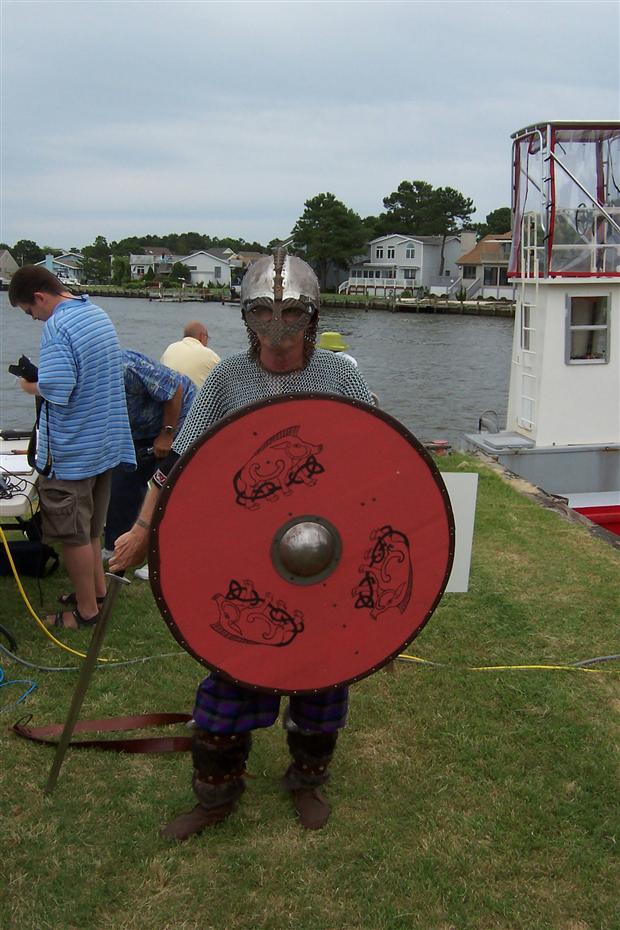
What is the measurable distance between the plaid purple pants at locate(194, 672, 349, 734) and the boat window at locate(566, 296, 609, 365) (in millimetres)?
7419

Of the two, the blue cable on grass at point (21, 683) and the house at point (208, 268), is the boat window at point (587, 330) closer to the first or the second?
the blue cable on grass at point (21, 683)

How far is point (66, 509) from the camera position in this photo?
12.7 ft

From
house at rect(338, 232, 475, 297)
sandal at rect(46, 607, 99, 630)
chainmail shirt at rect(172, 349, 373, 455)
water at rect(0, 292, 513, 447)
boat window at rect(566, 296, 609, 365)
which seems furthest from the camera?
house at rect(338, 232, 475, 297)

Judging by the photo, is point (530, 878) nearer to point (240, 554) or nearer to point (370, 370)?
point (240, 554)

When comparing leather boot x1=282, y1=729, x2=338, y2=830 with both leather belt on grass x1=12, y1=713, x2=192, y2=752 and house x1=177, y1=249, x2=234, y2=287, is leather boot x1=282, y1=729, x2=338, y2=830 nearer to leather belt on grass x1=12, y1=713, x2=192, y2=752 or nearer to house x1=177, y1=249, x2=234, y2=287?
leather belt on grass x1=12, y1=713, x2=192, y2=752

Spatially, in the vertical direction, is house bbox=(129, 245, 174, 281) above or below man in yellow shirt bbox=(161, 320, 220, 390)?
above

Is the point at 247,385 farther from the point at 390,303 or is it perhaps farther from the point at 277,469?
the point at 390,303

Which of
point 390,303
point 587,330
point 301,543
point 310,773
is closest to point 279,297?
point 301,543

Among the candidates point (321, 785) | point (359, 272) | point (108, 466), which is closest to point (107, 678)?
point (108, 466)

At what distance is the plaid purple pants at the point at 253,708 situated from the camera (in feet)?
8.23

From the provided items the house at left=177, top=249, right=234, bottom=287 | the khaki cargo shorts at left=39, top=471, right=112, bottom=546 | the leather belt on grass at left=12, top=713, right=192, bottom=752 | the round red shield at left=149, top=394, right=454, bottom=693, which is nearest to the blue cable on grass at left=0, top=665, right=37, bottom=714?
the leather belt on grass at left=12, top=713, right=192, bottom=752

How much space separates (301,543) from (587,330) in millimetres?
7885

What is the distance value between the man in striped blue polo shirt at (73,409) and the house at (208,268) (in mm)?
99452

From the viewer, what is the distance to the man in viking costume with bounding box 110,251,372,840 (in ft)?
7.71
